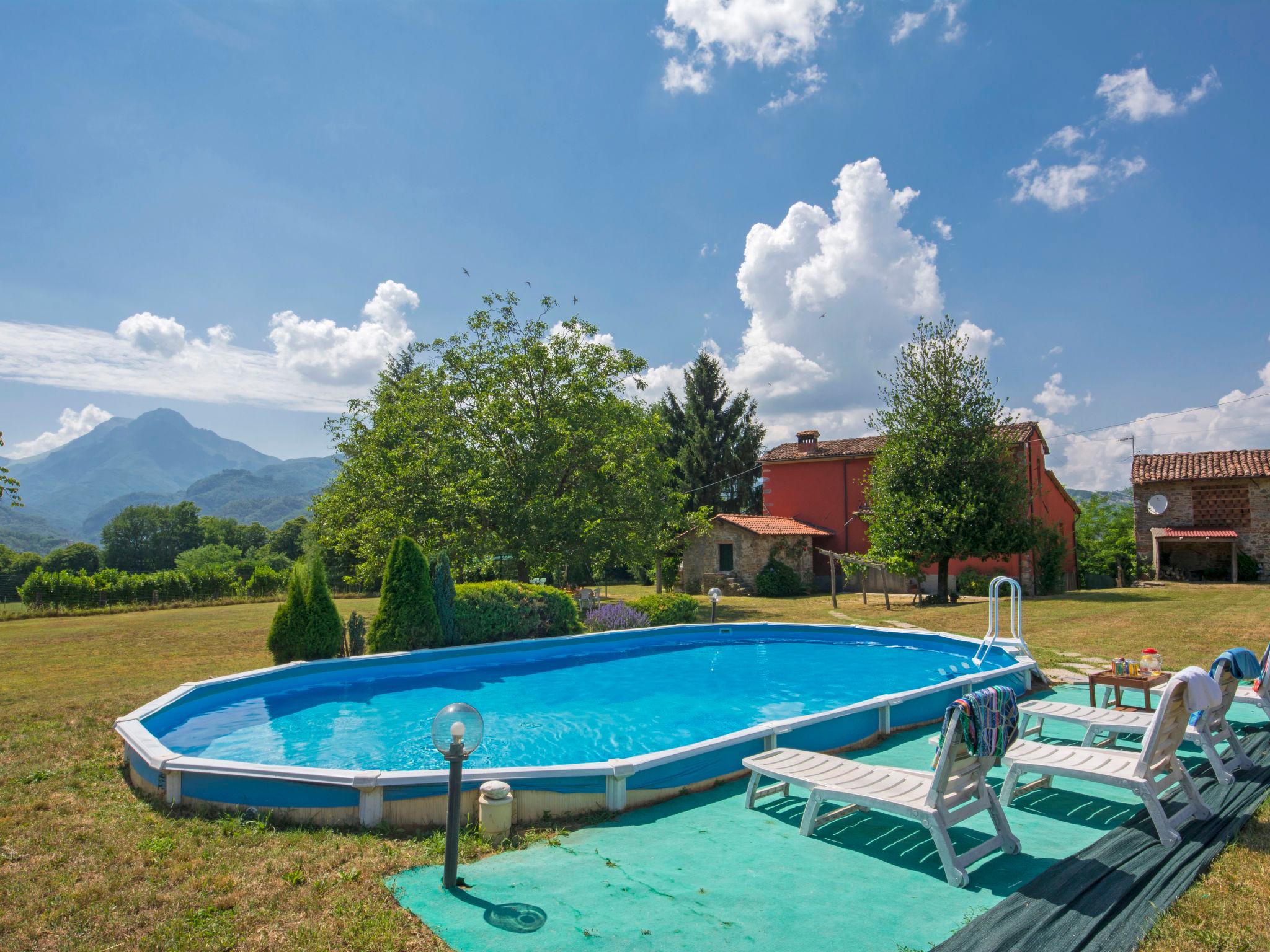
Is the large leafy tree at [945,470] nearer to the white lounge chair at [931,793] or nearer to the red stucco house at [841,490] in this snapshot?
the red stucco house at [841,490]

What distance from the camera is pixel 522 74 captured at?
44.6 feet

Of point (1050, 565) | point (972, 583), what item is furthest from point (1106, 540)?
point (972, 583)

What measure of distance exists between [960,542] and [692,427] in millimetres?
21308

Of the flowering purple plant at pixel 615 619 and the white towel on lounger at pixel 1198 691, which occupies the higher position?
the white towel on lounger at pixel 1198 691

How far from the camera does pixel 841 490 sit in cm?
3075

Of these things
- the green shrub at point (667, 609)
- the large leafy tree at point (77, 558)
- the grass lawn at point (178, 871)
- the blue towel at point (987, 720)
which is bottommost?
the large leafy tree at point (77, 558)

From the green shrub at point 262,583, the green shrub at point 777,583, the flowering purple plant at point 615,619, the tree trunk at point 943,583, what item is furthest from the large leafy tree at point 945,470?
the green shrub at point 262,583

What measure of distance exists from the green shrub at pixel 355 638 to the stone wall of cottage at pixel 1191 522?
31901mm

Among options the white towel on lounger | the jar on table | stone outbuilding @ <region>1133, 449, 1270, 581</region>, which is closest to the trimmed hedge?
the jar on table

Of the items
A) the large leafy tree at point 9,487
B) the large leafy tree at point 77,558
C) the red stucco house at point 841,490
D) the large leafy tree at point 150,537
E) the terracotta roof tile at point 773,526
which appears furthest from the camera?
the large leafy tree at point 150,537

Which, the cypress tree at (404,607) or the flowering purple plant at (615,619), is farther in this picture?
the flowering purple plant at (615,619)

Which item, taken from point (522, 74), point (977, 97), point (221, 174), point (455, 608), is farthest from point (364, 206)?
point (977, 97)

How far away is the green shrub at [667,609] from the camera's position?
1602 cm

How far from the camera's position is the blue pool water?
817 centimetres
